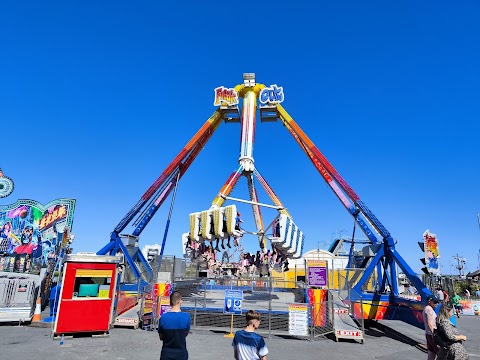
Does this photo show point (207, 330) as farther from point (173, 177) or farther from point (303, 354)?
point (173, 177)

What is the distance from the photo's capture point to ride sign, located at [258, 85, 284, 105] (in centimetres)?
2117

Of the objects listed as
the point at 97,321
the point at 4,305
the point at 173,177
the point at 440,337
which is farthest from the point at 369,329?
the point at 4,305

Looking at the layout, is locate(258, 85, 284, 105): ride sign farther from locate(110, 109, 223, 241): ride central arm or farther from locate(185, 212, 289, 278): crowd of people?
locate(185, 212, 289, 278): crowd of people

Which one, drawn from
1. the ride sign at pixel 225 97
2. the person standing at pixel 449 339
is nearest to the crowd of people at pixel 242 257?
the ride sign at pixel 225 97

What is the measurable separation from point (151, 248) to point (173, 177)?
1017 cm

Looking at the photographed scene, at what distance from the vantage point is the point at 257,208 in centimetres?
2203

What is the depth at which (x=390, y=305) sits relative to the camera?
15.0 metres

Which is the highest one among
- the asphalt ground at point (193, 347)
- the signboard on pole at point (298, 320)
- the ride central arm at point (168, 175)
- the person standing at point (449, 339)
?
the ride central arm at point (168, 175)

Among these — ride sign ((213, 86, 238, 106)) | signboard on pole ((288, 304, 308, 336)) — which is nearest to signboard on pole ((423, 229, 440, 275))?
signboard on pole ((288, 304, 308, 336))

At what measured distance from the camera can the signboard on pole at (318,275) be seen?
13.9 m

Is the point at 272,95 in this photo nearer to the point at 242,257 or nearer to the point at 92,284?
the point at 242,257

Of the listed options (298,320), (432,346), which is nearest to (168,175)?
(298,320)

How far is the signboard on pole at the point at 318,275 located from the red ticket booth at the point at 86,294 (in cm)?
791

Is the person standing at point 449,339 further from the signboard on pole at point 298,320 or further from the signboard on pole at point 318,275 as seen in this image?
the signboard on pole at point 318,275
